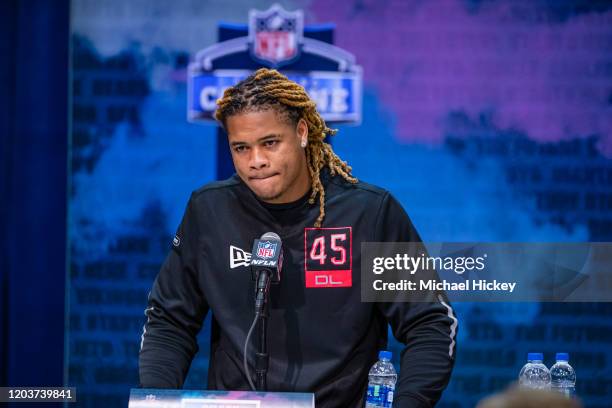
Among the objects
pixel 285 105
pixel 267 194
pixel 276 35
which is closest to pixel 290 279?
pixel 267 194

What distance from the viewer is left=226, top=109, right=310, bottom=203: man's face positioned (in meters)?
2.63

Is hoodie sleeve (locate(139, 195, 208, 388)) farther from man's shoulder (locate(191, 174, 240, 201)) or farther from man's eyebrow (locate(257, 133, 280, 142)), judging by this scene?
man's eyebrow (locate(257, 133, 280, 142))

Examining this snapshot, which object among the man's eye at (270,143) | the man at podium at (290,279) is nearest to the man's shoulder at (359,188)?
the man at podium at (290,279)

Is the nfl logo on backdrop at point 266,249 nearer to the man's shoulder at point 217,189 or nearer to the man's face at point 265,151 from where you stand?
the man's face at point 265,151

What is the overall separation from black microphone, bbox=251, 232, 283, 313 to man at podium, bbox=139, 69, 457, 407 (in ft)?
1.15

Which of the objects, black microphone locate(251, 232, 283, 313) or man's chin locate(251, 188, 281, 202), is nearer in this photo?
black microphone locate(251, 232, 283, 313)

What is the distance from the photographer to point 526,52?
14.3 ft

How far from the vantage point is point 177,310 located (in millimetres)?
2758

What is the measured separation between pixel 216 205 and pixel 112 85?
1788mm

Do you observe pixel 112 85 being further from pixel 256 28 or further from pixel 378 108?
pixel 378 108

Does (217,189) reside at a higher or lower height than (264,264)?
higher

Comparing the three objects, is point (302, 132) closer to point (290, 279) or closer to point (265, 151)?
point (265, 151)

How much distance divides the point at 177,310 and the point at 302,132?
658mm

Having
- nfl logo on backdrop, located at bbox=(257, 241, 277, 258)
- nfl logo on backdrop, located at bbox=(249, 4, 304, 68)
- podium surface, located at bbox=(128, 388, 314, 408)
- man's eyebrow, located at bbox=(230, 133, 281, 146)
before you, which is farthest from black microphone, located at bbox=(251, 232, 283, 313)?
nfl logo on backdrop, located at bbox=(249, 4, 304, 68)
